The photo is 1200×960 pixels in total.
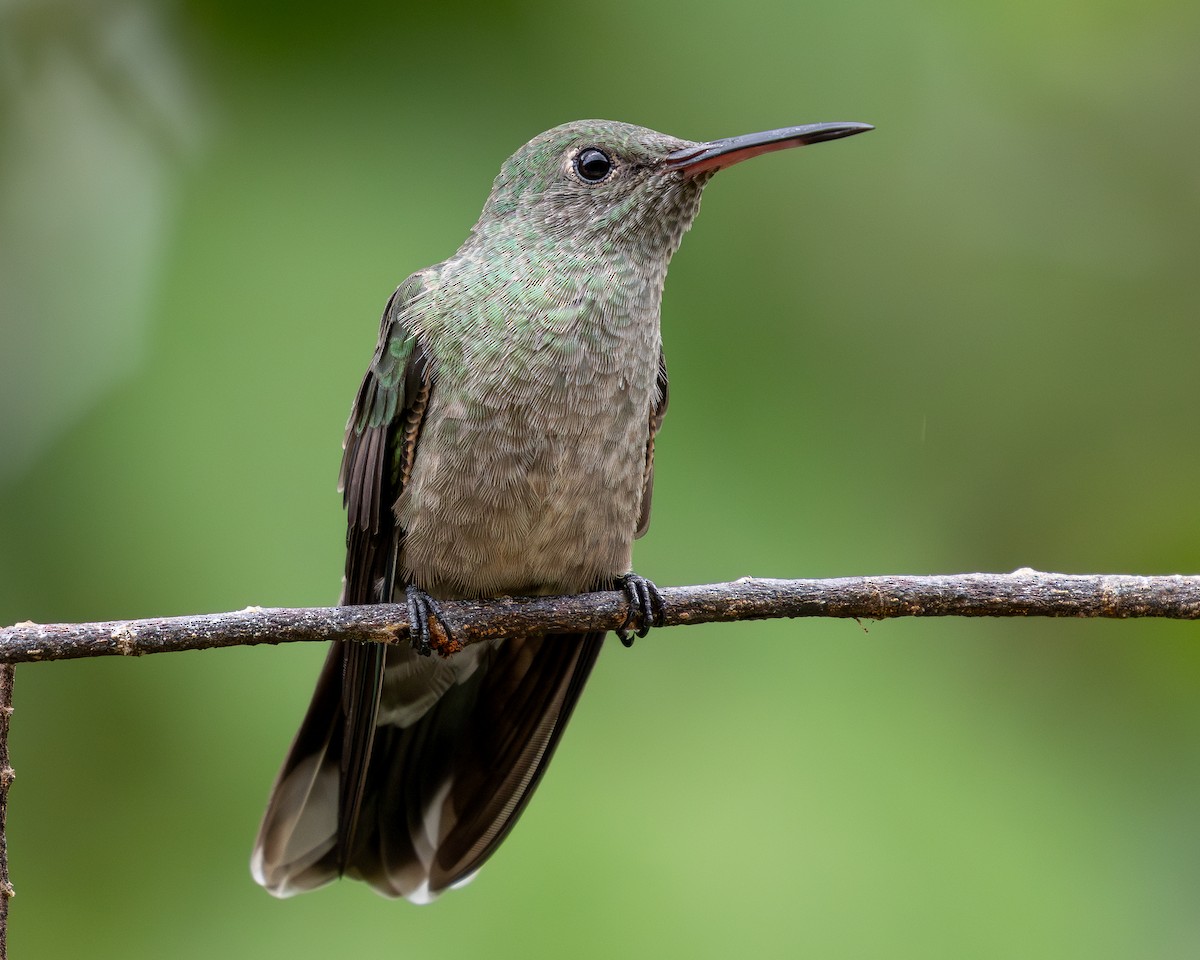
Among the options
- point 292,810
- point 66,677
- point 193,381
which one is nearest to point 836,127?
point 193,381

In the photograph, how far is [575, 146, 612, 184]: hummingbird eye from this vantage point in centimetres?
369

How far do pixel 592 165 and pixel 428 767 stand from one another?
75.2 inches

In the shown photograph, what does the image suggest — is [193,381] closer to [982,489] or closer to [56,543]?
[56,543]

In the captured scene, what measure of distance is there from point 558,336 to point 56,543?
60.8 inches

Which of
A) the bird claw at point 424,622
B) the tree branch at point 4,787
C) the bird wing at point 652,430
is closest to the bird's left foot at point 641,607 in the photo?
the bird wing at point 652,430

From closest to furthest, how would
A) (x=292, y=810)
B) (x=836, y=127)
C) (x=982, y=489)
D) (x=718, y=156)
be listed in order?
(x=836, y=127), (x=718, y=156), (x=292, y=810), (x=982, y=489)

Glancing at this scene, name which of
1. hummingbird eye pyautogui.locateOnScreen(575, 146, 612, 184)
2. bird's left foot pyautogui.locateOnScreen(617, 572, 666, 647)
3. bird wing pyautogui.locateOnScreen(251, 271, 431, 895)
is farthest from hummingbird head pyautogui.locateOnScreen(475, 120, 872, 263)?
bird's left foot pyautogui.locateOnScreen(617, 572, 666, 647)

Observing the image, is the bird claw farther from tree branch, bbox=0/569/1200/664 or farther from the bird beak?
the bird beak

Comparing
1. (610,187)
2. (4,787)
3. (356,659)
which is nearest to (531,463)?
(356,659)

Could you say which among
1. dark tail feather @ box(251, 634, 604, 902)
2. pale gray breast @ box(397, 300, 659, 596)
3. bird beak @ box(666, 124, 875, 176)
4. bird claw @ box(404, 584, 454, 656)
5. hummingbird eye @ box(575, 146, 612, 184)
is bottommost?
dark tail feather @ box(251, 634, 604, 902)

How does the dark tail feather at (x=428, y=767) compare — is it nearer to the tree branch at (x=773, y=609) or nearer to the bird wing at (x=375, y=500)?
the bird wing at (x=375, y=500)

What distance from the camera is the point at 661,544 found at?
3855mm

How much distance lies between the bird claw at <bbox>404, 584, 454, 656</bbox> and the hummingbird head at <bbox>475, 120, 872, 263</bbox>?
3.65ft

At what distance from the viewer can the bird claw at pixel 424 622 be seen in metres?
3.04
